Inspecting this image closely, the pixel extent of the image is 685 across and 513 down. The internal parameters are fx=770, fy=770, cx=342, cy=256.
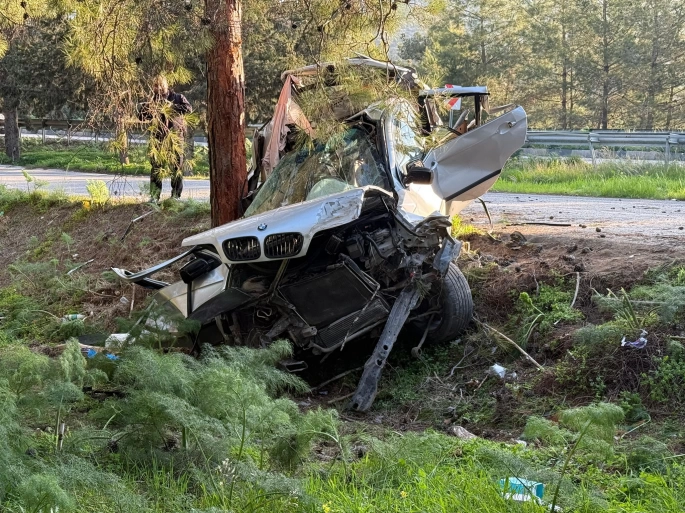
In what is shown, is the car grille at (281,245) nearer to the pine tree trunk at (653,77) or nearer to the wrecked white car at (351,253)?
the wrecked white car at (351,253)

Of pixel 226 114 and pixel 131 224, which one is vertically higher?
pixel 226 114

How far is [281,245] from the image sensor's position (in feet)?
19.3

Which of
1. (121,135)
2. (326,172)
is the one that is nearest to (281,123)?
(326,172)

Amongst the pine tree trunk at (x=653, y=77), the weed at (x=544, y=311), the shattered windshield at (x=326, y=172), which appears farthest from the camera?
the pine tree trunk at (x=653, y=77)

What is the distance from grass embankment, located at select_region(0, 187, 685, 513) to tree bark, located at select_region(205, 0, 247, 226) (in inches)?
114

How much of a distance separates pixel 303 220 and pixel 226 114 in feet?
10.4

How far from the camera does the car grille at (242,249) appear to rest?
231 inches

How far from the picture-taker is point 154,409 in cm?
406

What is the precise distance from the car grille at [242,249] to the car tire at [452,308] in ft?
5.90

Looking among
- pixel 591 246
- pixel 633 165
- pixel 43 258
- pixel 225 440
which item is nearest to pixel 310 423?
pixel 225 440

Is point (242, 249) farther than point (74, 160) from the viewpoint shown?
No

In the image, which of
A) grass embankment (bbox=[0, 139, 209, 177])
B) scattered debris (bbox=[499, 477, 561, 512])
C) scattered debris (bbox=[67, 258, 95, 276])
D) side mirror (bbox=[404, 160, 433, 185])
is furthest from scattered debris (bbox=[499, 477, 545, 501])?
grass embankment (bbox=[0, 139, 209, 177])

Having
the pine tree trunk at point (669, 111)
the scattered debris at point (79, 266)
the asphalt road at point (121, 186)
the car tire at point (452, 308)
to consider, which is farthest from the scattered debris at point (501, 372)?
the pine tree trunk at point (669, 111)

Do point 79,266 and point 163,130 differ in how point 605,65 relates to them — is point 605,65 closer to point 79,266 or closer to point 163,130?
point 79,266
